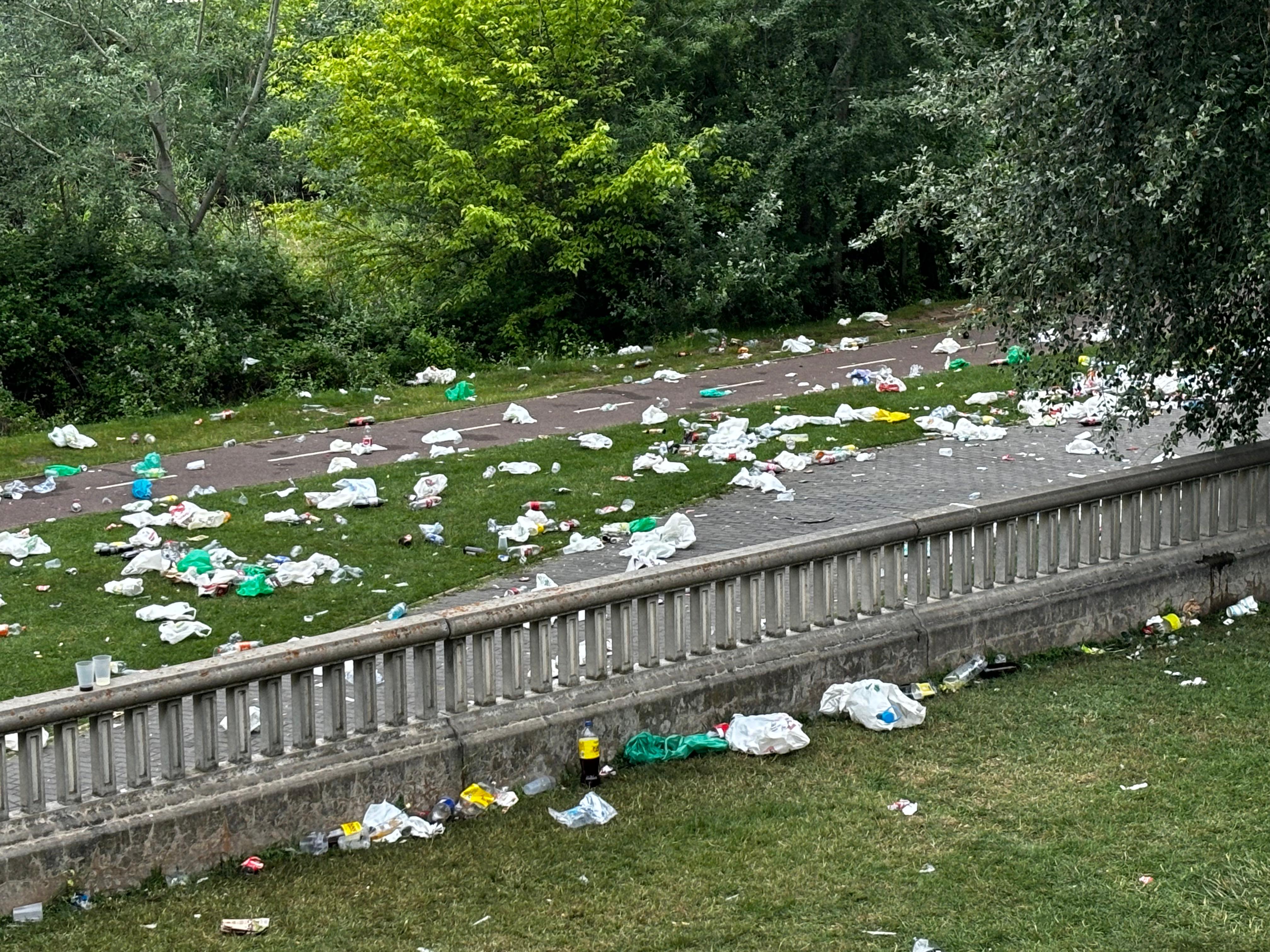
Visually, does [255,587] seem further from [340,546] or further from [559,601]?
[559,601]

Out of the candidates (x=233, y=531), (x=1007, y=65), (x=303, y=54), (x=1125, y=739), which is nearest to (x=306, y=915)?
(x=1125, y=739)

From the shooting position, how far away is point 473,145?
2494cm

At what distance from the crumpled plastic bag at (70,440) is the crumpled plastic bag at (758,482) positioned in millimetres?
8087

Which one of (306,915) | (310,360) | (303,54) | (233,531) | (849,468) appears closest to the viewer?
(306,915)

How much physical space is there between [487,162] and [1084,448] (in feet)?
41.8

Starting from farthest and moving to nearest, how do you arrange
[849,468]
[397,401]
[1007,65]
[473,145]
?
1. [473,145]
2. [397,401]
3. [849,468]
4. [1007,65]

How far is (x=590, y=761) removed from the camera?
7.37 metres

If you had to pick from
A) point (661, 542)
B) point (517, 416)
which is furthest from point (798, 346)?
point (661, 542)

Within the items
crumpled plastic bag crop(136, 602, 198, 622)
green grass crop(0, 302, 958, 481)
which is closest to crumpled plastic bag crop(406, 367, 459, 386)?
green grass crop(0, 302, 958, 481)

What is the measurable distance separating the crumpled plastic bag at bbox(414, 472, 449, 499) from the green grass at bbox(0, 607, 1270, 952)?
716cm

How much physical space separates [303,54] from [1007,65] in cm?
1946

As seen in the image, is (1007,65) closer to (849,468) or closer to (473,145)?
(849,468)

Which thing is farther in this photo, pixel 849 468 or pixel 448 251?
pixel 448 251

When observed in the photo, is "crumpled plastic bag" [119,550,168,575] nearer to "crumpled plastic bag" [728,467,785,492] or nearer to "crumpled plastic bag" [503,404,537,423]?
"crumpled plastic bag" [728,467,785,492]
